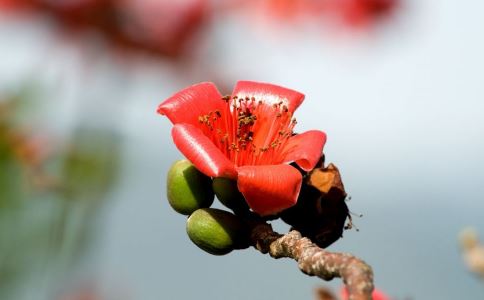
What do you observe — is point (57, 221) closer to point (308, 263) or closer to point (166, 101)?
point (166, 101)

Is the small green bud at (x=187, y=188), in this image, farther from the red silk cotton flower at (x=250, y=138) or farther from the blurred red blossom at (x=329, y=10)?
the blurred red blossom at (x=329, y=10)

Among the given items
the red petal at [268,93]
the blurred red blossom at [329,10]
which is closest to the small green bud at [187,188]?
the red petal at [268,93]

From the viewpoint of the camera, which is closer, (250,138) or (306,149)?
(306,149)

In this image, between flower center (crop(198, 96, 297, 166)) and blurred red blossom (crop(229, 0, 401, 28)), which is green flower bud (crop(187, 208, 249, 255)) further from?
blurred red blossom (crop(229, 0, 401, 28))

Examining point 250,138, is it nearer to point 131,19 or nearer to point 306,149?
point 306,149

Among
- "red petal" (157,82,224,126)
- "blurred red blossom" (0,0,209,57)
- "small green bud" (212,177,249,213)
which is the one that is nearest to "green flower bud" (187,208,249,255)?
"small green bud" (212,177,249,213)

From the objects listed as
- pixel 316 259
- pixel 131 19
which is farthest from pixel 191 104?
pixel 131 19

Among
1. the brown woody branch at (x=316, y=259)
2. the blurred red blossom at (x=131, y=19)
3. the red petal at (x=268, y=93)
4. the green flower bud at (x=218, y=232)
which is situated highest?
the blurred red blossom at (x=131, y=19)
